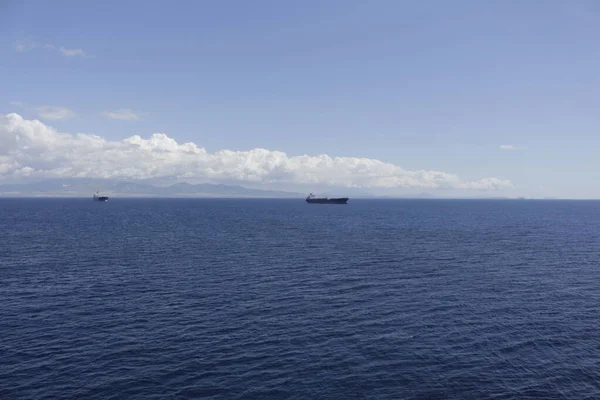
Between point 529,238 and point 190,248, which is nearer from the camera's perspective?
point 190,248

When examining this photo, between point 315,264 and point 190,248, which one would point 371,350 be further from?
point 190,248

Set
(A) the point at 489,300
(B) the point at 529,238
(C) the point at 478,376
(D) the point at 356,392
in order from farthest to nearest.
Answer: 1. (B) the point at 529,238
2. (A) the point at 489,300
3. (C) the point at 478,376
4. (D) the point at 356,392

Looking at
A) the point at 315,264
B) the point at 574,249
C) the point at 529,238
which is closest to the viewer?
the point at 315,264

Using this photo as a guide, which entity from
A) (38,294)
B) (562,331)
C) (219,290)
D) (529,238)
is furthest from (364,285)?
(529,238)

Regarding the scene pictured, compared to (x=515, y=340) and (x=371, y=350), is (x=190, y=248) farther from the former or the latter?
(x=515, y=340)

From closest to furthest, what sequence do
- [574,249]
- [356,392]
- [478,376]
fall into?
[356,392] → [478,376] → [574,249]

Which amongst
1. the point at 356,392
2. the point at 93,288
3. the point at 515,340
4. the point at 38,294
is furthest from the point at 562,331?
the point at 38,294
